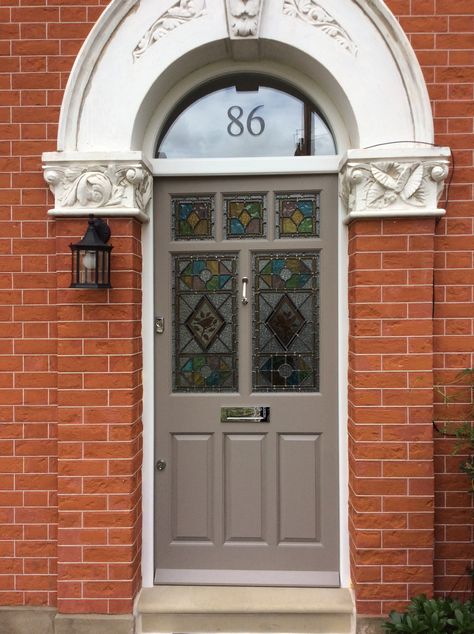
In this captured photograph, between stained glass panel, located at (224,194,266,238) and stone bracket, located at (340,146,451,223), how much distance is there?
644mm

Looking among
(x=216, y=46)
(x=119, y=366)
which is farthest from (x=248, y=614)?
(x=216, y=46)

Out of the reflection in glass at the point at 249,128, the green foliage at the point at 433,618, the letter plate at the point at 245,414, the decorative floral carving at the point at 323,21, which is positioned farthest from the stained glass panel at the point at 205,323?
the green foliage at the point at 433,618

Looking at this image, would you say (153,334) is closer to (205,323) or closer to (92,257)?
(205,323)

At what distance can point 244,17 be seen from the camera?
3.27m

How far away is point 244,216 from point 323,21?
1274 millimetres

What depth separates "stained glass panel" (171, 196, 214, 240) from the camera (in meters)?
3.62

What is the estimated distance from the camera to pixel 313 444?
3590 millimetres

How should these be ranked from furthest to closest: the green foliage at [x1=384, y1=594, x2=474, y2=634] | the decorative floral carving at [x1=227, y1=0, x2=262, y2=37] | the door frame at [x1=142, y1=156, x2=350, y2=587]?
the door frame at [x1=142, y1=156, x2=350, y2=587] → the decorative floral carving at [x1=227, y1=0, x2=262, y2=37] → the green foliage at [x1=384, y1=594, x2=474, y2=634]

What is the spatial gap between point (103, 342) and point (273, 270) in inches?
47.5

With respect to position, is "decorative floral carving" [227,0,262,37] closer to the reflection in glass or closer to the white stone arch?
the white stone arch

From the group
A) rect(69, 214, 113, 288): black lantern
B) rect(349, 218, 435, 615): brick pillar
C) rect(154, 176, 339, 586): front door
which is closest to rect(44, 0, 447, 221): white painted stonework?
rect(69, 214, 113, 288): black lantern

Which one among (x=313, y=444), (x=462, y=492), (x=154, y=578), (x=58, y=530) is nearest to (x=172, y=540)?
(x=154, y=578)

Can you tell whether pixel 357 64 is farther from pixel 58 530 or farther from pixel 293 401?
pixel 58 530

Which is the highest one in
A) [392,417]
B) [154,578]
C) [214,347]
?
[214,347]
